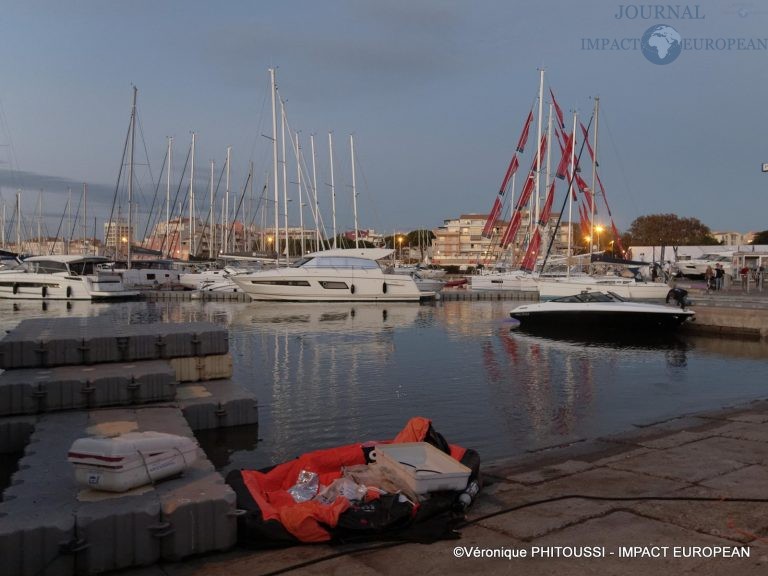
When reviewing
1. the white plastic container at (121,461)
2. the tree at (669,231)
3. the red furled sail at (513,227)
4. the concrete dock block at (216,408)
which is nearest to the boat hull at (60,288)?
the red furled sail at (513,227)

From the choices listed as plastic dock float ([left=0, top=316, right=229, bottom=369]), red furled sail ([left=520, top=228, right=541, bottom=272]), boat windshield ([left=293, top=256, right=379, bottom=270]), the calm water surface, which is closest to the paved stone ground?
the calm water surface

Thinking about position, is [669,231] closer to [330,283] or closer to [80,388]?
[330,283]

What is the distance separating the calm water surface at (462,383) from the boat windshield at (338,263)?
43.4ft

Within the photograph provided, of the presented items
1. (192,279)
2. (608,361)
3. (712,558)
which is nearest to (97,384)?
(712,558)

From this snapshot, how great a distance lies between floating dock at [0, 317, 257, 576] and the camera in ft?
17.0

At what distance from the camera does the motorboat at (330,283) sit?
43.0 meters

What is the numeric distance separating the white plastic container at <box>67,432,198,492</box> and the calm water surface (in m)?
3.50

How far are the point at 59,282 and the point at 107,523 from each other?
4381 cm

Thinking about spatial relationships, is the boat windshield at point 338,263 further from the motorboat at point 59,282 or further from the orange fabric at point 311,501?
the orange fabric at point 311,501

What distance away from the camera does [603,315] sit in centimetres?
2605

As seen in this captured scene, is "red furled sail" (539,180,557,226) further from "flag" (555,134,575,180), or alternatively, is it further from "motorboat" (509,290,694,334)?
"motorboat" (509,290,694,334)

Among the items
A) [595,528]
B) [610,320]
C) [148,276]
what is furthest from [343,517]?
[148,276]

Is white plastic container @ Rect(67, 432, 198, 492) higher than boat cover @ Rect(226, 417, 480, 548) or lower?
higher

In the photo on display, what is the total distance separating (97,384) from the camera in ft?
33.4
